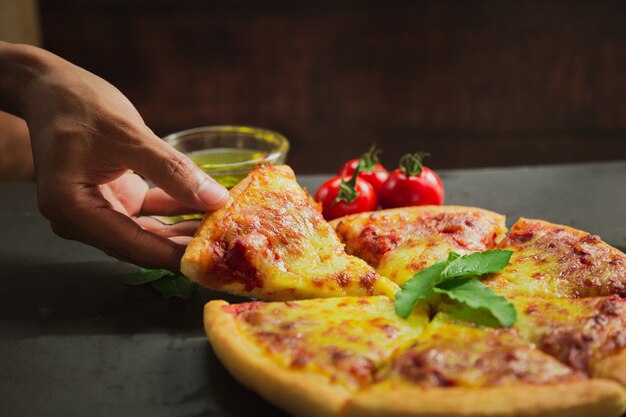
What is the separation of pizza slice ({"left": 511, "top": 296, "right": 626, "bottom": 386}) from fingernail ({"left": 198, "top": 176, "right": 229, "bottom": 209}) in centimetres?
129

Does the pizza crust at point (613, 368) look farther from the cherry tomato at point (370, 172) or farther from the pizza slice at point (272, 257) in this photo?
the cherry tomato at point (370, 172)

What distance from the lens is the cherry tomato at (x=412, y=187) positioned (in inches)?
168

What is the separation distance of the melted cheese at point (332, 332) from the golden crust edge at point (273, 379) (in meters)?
0.03

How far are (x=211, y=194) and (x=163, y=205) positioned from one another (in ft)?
2.30

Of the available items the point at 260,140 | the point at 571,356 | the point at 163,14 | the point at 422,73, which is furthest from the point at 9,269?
the point at 422,73

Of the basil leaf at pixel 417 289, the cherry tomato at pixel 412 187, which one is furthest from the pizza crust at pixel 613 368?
the cherry tomato at pixel 412 187

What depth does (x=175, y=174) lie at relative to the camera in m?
2.98

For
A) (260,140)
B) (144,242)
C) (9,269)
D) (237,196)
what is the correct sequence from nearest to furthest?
1. (144,242)
2. (237,196)
3. (9,269)
4. (260,140)

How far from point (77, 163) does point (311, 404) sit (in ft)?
5.14

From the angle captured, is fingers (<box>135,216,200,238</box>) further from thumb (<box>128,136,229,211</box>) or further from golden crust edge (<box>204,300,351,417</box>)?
golden crust edge (<box>204,300,351,417</box>)

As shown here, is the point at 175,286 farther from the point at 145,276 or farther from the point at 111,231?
the point at 111,231

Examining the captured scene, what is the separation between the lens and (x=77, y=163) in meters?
3.11

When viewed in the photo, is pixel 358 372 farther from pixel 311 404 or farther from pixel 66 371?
pixel 66 371

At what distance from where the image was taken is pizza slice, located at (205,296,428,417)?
2.26m
